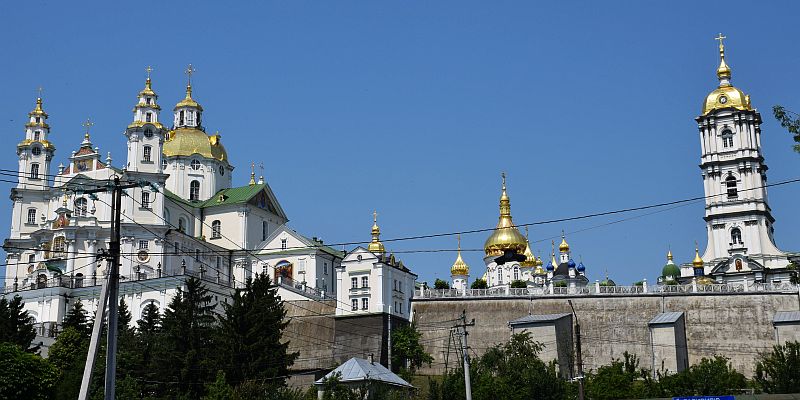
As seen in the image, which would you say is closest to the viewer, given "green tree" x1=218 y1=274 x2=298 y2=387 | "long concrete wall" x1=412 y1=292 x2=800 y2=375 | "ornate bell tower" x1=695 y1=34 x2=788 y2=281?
"green tree" x1=218 y1=274 x2=298 y2=387

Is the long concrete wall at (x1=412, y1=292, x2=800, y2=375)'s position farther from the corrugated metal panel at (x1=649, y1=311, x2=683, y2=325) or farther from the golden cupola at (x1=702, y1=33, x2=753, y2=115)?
the golden cupola at (x1=702, y1=33, x2=753, y2=115)

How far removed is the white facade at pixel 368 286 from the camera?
78312 mm

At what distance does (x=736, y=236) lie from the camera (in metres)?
106

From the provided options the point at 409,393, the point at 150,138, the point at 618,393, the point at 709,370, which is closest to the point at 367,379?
the point at 409,393

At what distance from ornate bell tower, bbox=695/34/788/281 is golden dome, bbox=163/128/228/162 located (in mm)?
48301

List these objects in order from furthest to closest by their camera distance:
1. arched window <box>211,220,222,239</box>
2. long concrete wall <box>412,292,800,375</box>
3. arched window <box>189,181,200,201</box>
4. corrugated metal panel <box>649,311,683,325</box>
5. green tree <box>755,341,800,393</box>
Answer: arched window <box>189,181,200,201</box>, arched window <box>211,220,222,239</box>, long concrete wall <box>412,292,800,375</box>, corrugated metal panel <box>649,311,683,325</box>, green tree <box>755,341,800,393</box>

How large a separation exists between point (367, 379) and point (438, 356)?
22292 millimetres

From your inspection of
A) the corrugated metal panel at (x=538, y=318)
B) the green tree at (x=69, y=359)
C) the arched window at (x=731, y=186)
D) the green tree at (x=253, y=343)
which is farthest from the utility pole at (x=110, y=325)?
the arched window at (x=731, y=186)

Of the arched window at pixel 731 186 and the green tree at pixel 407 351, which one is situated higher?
the arched window at pixel 731 186

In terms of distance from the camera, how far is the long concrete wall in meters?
73.2

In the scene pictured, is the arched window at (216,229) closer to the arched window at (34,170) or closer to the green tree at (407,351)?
the arched window at (34,170)

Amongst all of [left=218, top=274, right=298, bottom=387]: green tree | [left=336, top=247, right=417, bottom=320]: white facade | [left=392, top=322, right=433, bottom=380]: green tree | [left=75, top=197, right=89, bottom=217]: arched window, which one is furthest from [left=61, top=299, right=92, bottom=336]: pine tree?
[left=392, top=322, right=433, bottom=380]: green tree

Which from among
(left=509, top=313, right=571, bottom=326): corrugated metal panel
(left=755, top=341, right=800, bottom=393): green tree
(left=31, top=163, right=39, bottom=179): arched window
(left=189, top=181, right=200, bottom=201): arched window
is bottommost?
(left=755, top=341, right=800, bottom=393): green tree

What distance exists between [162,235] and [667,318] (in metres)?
40.6
